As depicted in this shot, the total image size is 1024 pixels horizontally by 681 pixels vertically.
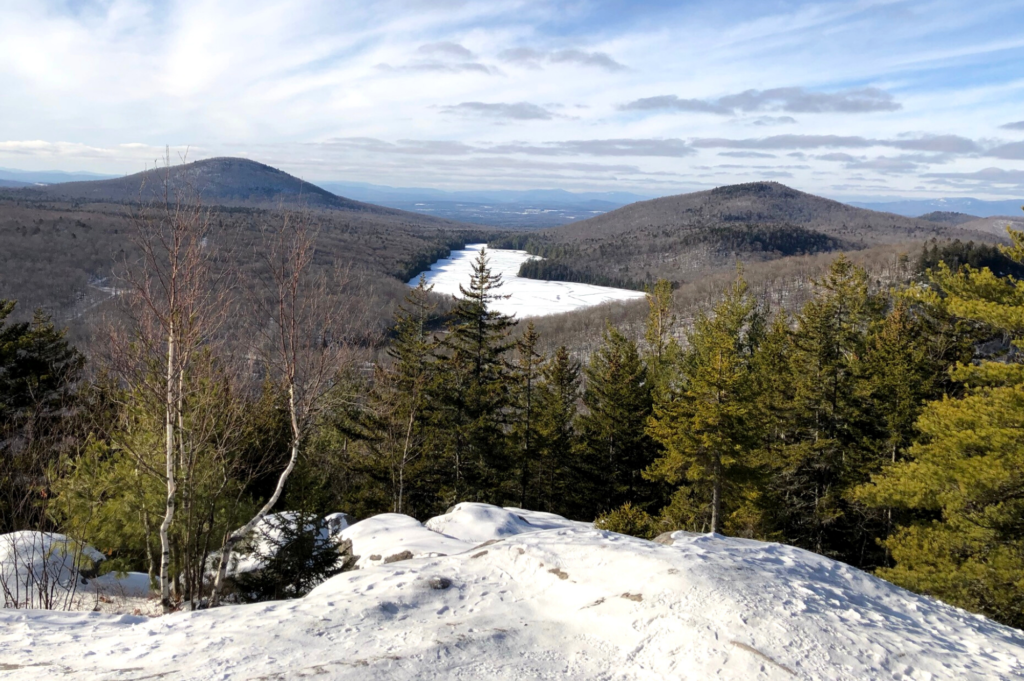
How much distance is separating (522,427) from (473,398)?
342 centimetres

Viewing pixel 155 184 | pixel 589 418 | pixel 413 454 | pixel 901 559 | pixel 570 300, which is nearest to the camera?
pixel 155 184

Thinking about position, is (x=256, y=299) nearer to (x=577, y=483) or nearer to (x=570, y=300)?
(x=577, y=483)

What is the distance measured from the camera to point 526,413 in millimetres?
25734

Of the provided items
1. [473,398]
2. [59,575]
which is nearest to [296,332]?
[59,575]

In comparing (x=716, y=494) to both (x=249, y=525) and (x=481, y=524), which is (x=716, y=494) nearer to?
(x=481, y=524)

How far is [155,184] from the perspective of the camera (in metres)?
8.55

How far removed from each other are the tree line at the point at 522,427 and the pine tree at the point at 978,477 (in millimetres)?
44

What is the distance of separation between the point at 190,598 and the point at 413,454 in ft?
46.6

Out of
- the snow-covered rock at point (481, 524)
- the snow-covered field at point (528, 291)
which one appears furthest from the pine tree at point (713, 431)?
the snow-covered field at point (528, 291)

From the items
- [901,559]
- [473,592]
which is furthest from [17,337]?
[901,559]

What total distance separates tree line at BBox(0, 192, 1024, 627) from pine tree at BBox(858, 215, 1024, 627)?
0.04 metres

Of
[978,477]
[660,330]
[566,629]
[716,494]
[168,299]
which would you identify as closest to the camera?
[566,629]

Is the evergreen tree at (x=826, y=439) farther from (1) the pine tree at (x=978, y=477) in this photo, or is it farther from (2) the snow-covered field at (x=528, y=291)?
(2) the snow-covered field at (x=528, y=291)

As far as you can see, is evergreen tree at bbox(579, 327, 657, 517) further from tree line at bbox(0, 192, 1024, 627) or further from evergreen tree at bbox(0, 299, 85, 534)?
evergreen tree at bbox(0, 299, 85, 534)
